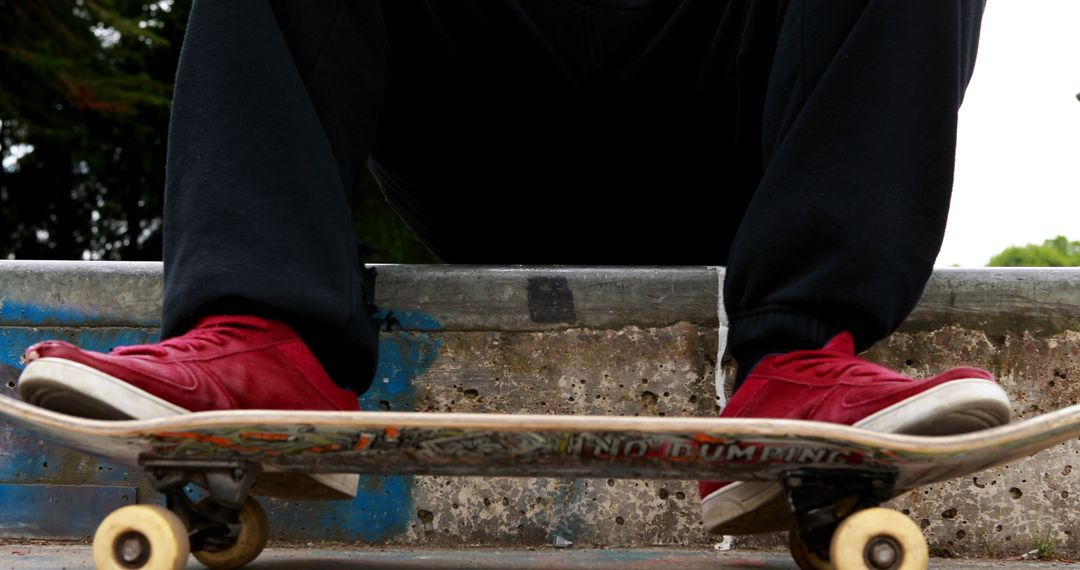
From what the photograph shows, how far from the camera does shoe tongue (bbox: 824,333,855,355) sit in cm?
144

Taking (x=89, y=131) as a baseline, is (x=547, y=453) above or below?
below

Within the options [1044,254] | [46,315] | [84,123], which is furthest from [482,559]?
[84,123]

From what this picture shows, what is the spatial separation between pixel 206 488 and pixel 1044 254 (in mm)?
10435

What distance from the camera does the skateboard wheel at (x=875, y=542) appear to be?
1310 mm

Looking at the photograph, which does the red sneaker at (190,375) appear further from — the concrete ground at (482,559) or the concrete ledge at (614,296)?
the concrete ledge at (614,296)

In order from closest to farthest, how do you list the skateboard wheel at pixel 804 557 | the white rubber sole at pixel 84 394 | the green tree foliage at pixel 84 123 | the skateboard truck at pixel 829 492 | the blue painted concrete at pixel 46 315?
1. the white rubber sole at pixel 84 394
2. the skateboard truck at pixel 829 492
3. the skateboard wheel at pixel 804 557
4. the blue painted concrete at pixel 46 315
5. the green tree foliage at pixel 84 123

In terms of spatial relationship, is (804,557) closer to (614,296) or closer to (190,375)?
(614,296)

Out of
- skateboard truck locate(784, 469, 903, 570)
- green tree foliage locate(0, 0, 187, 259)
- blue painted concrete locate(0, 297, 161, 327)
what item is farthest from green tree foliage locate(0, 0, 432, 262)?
skateboard truck locate(784, 469, 903, 570)

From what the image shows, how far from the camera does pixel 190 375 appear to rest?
4.47 feet

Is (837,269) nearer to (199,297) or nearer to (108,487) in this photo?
(199,297)

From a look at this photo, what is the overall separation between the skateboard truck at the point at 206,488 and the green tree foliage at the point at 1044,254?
9.02 m

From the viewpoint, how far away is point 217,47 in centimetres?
148

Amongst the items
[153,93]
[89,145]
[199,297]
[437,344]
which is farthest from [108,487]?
[89,145]

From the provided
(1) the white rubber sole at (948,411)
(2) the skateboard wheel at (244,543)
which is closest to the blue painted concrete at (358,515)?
→ (2) the skateboard wheel at (244,543)
